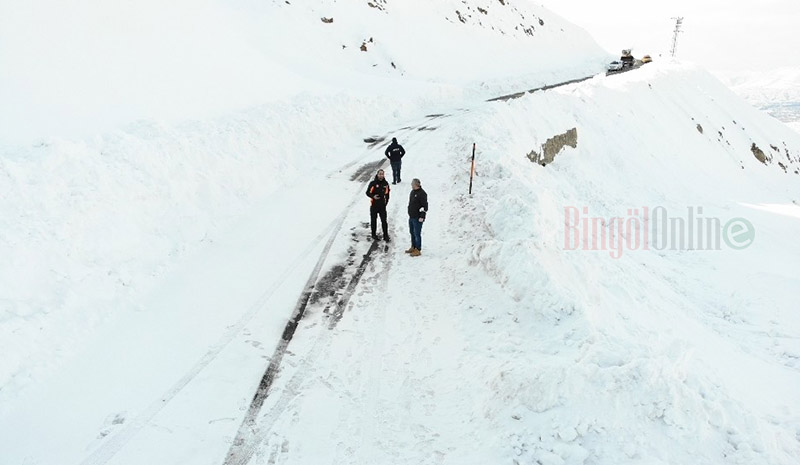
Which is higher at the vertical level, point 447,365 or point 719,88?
point 719,88

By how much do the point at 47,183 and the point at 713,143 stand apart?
1504 inches

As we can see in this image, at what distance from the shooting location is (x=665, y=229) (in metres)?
18.9

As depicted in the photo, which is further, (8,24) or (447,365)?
(8,24)

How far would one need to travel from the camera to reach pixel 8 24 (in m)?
12.3

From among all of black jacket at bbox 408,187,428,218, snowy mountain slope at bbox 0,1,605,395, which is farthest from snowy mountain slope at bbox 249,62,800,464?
snowy mountain slope at bbox 0,1,605,395

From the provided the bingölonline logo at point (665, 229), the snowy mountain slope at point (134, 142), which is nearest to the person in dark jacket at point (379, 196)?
the snowy mountain slope at point (134, 142)

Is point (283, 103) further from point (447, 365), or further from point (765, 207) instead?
point (765, 207)

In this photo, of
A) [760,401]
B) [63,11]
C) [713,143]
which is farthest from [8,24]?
[713,143]

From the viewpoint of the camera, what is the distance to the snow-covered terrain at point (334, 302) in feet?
17.6

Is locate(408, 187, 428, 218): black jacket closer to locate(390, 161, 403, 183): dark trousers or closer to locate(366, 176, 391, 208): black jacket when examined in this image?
locate(366, 176, 391, 208): black jacket

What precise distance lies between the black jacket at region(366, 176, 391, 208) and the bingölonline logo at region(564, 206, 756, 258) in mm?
5466

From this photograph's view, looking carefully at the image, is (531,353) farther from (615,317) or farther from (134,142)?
(134,142)

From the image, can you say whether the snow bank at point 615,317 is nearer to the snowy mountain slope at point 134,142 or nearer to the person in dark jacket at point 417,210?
the person in dark jacket at point 417,210

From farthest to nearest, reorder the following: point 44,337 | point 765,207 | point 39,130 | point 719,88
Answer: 1. point 719,88
2. point 765,207
3. point 39,130
4. point 44,337
